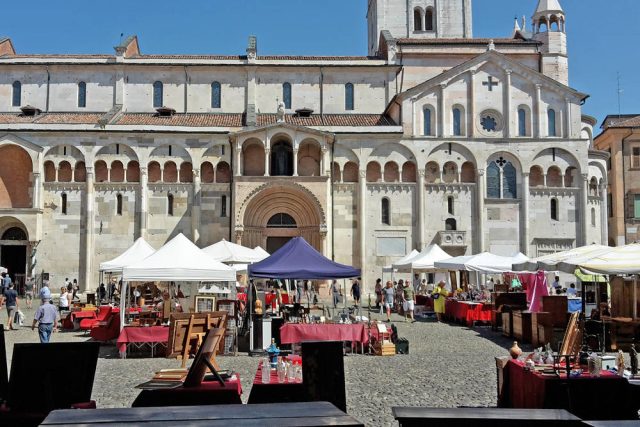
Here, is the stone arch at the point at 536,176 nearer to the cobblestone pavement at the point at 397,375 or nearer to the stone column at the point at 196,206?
the stone column at the point at 196,206

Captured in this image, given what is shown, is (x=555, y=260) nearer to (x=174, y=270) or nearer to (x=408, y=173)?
(x=174, y=270)

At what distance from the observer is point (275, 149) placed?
130 feet

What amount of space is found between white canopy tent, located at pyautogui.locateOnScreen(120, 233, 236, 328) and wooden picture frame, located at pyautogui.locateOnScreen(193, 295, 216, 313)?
3.75ft

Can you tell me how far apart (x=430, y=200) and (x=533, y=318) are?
20214mm

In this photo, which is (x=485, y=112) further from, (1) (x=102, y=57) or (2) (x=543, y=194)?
(1) (x=102, y=57)

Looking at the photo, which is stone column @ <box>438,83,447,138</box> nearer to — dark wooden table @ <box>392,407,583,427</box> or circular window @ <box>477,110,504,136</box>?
circular window @ <box>477,110,504,136</box>

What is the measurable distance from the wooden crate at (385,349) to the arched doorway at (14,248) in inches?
1086

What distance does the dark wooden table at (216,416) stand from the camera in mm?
3723

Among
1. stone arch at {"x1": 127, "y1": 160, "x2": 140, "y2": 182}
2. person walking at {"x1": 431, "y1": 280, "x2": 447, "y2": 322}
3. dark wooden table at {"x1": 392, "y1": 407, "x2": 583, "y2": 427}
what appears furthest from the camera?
stone arch at {"x1": 127, "y1": 160, "x2": 140, "y2": 182}

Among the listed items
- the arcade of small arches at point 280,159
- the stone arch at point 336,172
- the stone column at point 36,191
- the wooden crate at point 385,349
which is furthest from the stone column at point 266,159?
the wooden crate at point 385,349

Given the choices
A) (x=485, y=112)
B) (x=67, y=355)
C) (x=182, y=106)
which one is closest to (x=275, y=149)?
(x=182, y=106)

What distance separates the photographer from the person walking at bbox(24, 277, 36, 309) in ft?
113

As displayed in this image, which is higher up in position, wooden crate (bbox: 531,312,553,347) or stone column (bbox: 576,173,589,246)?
stone column (bbox: 576,173,589,246)

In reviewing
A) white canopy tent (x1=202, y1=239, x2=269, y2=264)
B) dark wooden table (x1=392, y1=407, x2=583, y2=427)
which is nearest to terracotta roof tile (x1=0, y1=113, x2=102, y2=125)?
white canopy tent (x1=202, y1=239, x2=269, y2=264)
